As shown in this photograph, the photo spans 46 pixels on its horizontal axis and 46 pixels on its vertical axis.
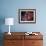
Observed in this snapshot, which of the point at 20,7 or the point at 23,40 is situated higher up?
the point at 20,7

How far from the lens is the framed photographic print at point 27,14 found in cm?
458

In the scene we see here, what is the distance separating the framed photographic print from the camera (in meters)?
4.58

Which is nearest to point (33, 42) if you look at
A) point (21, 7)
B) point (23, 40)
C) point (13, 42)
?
point (23, 40)

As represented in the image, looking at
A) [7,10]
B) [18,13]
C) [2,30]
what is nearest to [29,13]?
[18,13]

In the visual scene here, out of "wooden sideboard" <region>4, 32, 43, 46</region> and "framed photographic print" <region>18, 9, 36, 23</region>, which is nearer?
"wooden sideboard" <region>4, 32, 43, 46</region>

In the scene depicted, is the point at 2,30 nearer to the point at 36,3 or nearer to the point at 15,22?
the point at 15,22

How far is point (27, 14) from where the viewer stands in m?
4.61

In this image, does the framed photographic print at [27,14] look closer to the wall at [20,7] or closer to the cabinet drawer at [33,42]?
the wall at [20,7]

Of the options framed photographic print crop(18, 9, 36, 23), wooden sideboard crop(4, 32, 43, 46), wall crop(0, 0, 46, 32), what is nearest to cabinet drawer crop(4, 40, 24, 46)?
wooden sideboard crop(4, 32, 43, 46)

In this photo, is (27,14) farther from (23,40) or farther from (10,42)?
(10,42)

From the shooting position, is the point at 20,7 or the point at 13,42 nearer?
the point at 13,42

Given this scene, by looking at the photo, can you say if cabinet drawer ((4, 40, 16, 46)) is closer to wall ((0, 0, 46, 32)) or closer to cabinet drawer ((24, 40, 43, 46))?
cabinet drawer ((24, 40, 43, 46))

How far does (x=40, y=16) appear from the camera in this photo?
4602mm

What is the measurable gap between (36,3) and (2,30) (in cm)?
151
